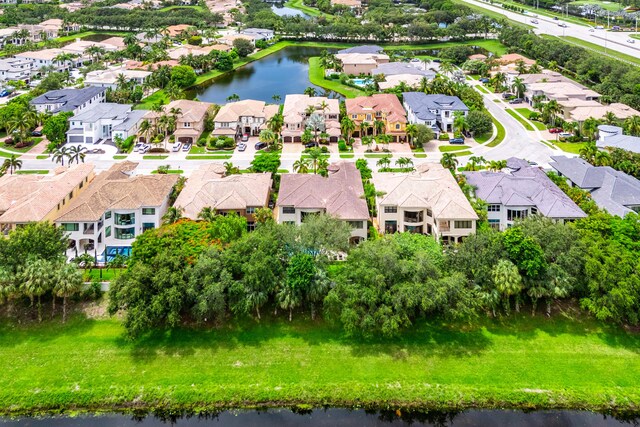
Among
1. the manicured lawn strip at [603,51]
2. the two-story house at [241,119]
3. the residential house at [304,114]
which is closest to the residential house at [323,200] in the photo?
the residential house at [304,114]

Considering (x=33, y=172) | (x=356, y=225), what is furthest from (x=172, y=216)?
(x=33, y=172)

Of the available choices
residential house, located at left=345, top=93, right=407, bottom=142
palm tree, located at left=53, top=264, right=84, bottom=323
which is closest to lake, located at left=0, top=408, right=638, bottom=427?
palm tree, located at left=53, top=264, right=84, bottom=323

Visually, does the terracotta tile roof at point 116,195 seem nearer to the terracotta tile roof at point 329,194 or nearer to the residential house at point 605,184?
the terracotta tile roof at point 329,194

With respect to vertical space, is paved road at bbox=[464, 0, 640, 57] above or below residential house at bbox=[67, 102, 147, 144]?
above

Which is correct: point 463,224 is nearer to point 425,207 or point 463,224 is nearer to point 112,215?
point 425,207

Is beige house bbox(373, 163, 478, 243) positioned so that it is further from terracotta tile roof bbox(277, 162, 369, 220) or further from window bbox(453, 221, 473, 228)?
terracotta tile roof bbox(277, 162, 369, 220)

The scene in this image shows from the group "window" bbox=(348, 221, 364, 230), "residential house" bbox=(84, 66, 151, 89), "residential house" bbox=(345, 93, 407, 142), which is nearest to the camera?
"window" bbox=(348, 221, 364, 230)

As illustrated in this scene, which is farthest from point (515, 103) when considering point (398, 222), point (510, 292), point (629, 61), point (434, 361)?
point (434, 361)

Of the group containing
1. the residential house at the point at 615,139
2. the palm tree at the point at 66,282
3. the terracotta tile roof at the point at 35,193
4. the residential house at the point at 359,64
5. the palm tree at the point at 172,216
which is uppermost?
the residential house at the point at 359,64
